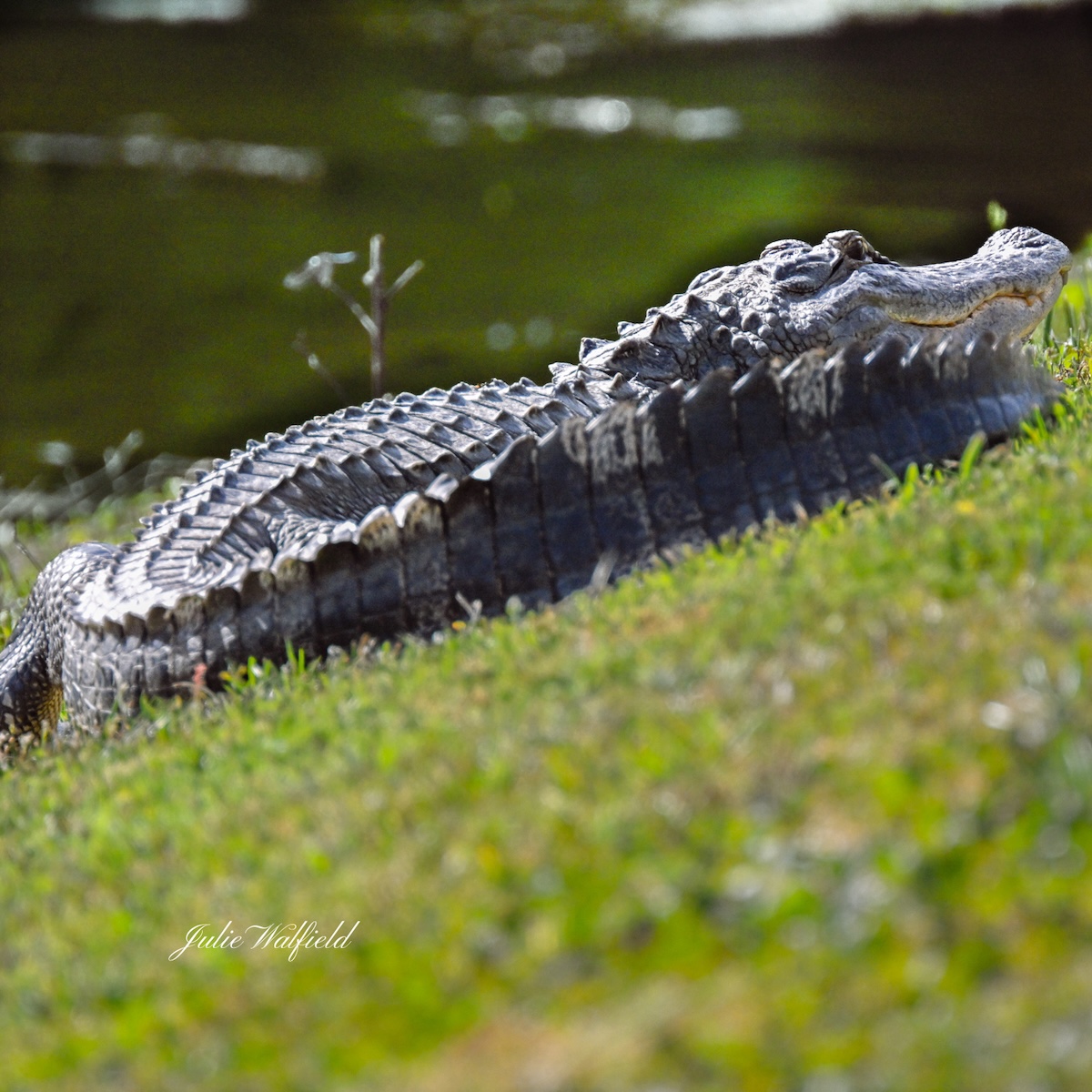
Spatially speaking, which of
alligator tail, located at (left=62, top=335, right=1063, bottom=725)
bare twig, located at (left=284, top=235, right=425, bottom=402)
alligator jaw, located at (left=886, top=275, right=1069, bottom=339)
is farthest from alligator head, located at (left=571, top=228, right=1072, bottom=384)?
bare twig, located at (left=284, top=235, right=425, bottom=402)

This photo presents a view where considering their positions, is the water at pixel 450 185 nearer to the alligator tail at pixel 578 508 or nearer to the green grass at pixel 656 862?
the alligator tail at pixel 578 508

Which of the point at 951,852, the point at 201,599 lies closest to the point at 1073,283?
the point at 201,599

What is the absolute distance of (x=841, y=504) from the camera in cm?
340

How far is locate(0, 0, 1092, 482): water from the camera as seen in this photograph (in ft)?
39.1

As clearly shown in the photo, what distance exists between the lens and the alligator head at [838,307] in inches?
185

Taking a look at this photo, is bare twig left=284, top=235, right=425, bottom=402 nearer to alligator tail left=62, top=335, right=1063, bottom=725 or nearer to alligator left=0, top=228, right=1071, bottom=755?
alligator left=0, top=228, right=1071, bottom=755

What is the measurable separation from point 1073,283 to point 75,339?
9548mm

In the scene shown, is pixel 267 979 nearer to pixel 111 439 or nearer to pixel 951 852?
pixel 951 852
